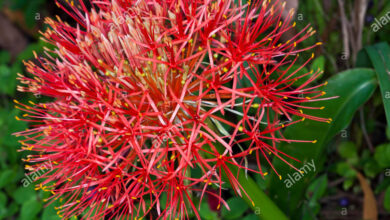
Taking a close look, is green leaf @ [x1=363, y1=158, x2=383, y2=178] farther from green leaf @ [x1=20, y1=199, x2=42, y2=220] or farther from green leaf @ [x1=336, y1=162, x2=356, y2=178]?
green leaf @ [x1=20, y1=199, x2=42, y2=220]

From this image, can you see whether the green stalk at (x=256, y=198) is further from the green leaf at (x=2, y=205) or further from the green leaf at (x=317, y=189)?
the green leaf at (x=2, y=205)

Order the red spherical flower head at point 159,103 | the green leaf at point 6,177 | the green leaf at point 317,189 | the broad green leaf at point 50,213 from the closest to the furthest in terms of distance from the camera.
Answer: the red spherical flower head at point 159,103 < the broad green leaf at point 50,213 < the green leaf at point 317,189 < the green leaf at point 6,177

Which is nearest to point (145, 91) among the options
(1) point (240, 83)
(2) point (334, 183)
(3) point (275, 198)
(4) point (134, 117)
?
(4) point (134, 117)

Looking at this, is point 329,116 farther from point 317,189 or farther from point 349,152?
point 349,152

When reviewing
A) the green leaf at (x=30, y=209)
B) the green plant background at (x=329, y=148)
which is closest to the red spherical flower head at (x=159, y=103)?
the green plant background at (x=329, y=148)

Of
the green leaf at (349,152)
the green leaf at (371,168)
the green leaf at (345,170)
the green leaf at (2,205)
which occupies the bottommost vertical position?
the green leaf at (371,168)

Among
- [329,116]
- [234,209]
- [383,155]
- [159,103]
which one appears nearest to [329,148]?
[383,155]

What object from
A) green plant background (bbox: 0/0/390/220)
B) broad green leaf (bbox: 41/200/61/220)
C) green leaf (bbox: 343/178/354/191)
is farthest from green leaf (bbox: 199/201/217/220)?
green leaf (bbox: 343/178/354/191)
